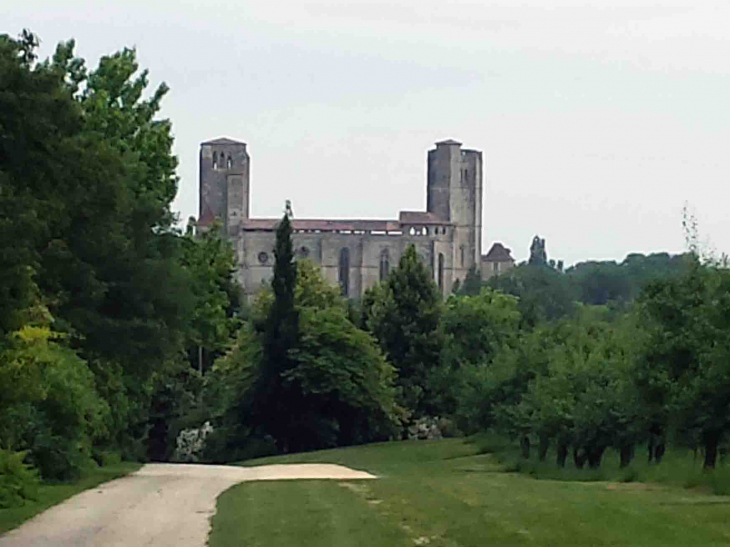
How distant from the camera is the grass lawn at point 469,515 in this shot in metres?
18.1

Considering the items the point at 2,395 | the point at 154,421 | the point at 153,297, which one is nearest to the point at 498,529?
the point at 2,395

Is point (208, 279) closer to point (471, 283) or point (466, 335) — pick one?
point (466, 335)

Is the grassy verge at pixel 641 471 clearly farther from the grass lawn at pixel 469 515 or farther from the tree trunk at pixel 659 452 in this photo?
the grass lawn at pixel 469 515

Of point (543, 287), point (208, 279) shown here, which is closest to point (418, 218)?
point (543, 287)

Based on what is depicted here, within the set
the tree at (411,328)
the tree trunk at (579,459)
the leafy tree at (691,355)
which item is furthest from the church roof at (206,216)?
the leafy tree at (691,355)

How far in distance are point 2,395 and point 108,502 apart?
5.69m

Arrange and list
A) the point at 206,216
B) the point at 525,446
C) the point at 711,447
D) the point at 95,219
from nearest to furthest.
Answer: the point at 95,219, the point at 711,447, the point at 525,446, the point at 206,216

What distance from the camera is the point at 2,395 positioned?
22.8 m

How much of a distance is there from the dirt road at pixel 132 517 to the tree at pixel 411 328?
45.7m

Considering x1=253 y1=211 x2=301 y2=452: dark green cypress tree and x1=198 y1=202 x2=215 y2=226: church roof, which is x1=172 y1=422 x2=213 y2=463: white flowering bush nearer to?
x1=253 y1=211 x2=301 y2=452: dark green cypress tree

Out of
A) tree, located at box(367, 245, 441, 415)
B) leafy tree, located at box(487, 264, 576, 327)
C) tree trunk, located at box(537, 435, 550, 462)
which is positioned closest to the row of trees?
tree trunk, located at box(537, 435, 550, 462)

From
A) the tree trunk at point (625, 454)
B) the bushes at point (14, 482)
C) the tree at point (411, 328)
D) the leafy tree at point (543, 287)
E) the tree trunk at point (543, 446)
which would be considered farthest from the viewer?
the leafy tree at point (543, 287)

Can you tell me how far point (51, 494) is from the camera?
29156 millimetres

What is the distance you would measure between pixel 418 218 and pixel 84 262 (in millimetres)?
162931
